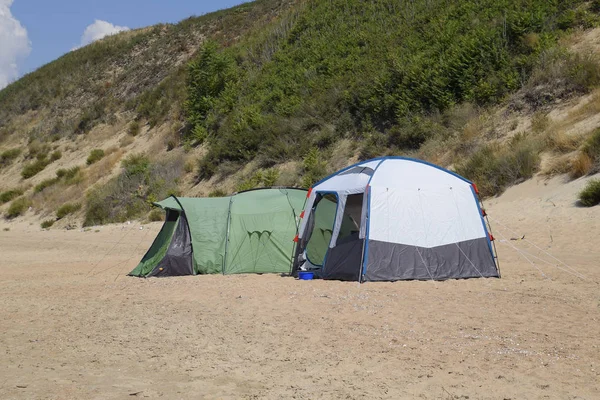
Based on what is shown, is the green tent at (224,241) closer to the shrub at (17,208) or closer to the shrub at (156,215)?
the shrub at (156,215)

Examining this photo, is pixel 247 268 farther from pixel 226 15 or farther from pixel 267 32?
pixel 226 15

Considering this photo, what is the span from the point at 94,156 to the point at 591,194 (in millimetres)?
28974

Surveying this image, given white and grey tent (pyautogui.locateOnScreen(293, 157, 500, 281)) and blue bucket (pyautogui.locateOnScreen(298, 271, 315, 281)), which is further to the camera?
blue bucket (pyautogui.locateOnScreen(298, 271, 315, 281))

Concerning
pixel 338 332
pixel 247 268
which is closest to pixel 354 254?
pixel 247 268

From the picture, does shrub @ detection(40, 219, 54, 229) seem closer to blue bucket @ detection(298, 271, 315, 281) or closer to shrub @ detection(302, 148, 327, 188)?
shrub @ detection(302, 148, 327, 188)

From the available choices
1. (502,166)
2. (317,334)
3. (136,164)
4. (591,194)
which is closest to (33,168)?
(136,164)

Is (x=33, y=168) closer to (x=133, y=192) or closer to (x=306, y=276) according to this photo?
(x=133, y=192)

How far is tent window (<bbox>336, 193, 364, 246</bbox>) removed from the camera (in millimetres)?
12555

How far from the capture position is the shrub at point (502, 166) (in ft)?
57.0

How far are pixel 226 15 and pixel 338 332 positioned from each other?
4564 cm

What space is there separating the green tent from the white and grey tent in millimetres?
1493

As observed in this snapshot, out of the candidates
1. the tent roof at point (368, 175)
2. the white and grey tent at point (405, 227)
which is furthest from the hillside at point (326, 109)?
the tent roof at point (368, 175)

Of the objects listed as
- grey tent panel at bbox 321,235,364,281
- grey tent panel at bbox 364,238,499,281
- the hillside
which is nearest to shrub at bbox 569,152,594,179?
the hillside

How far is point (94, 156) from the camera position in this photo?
37156 millimetres
